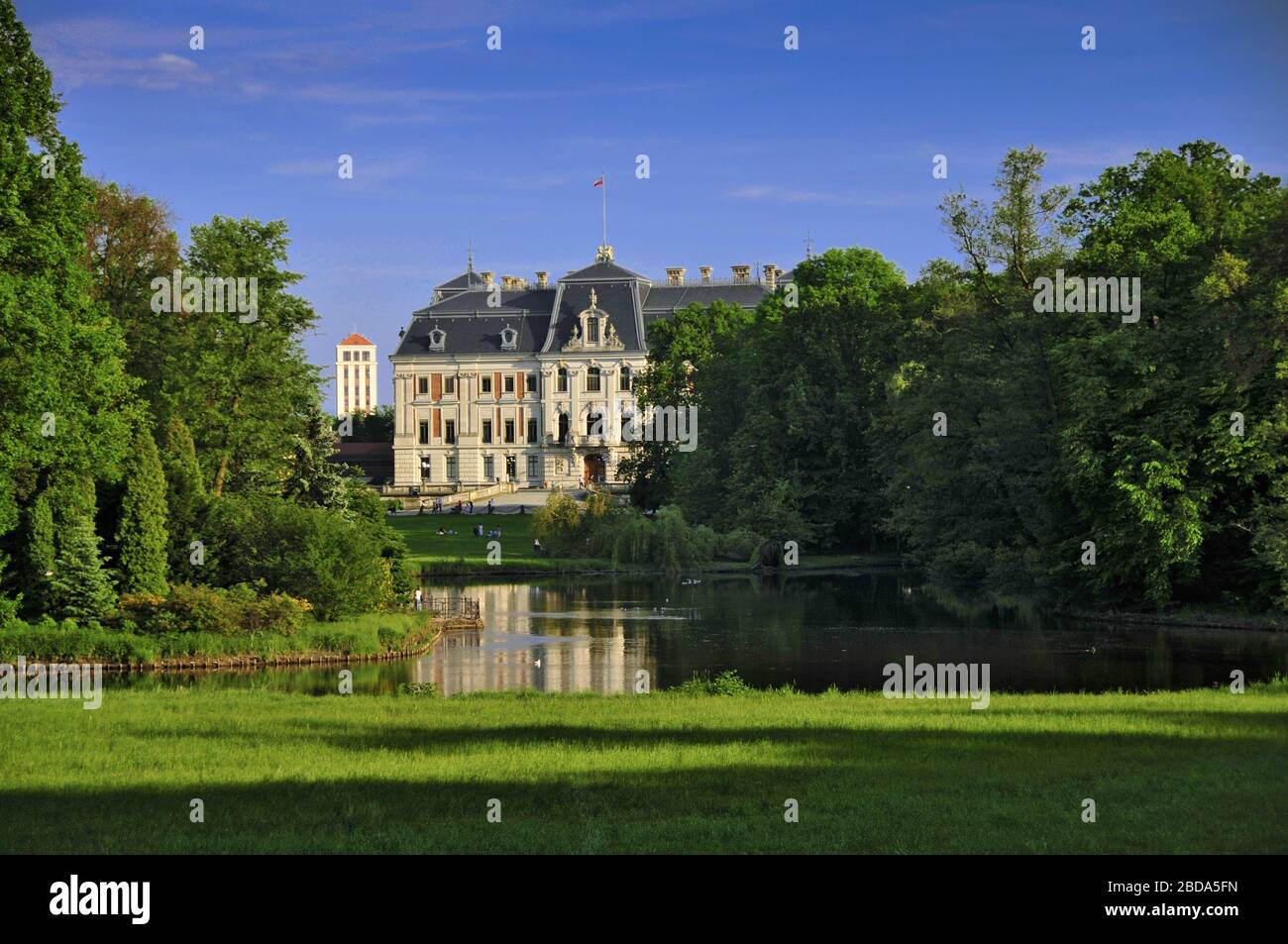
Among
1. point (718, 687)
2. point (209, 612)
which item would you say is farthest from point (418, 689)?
point (209, 612)

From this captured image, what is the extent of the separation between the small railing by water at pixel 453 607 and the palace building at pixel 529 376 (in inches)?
2003

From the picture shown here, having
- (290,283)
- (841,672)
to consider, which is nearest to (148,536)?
(290,283)

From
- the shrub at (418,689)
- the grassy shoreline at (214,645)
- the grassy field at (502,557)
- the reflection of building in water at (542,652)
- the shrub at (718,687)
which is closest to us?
the shrub at (718,687)

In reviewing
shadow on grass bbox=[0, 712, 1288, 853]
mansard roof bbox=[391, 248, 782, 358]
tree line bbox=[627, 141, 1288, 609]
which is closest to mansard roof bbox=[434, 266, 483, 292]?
mansard roof bbox=[391, 248, 782, 358]

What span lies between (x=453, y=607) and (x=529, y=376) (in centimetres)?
5677

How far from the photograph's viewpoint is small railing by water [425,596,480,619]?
111 feet

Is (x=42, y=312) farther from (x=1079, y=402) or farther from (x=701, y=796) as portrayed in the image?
(x=1079, y=402)

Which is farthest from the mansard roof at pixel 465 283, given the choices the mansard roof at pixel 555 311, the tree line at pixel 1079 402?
the tree line at pixel 1079 402

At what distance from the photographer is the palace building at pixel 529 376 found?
298ft

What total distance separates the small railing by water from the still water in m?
0.59

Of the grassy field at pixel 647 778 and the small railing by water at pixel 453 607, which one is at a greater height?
the grassy field at pixel 647 778

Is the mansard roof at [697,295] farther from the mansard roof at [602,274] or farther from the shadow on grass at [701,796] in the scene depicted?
the shadow on grass at [701,796]

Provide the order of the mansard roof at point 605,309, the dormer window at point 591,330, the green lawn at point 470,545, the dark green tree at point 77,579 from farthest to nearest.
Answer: the dormer window at point 591,330 → the mansard roof at point 605,309 → the green lawn at point 470,545 → the dark green tree at point 77,579
